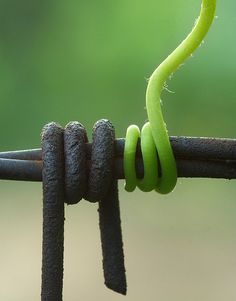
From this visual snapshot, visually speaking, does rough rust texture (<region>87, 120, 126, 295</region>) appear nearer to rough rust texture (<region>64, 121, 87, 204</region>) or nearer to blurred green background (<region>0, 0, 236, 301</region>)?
rough rust texture (<region>64, 121, 87, 204</region>)

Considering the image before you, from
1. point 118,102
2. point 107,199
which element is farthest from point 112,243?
point 118,102

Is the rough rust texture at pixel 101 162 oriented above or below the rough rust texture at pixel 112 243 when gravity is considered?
above

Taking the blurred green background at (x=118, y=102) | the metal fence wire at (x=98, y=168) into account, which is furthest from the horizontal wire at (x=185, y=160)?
the blurred green background at (x=118, y=102)

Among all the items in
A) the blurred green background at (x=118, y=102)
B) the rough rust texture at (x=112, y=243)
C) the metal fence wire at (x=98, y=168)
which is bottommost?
the rough rust texture at (x=112, y=243)

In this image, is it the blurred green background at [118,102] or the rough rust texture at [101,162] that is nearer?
the rough rust texture at [101,162]

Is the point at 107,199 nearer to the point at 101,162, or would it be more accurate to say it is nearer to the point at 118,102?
the point at 101,162

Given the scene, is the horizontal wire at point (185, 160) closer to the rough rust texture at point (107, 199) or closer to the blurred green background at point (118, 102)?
the rough rust texture at point (107, 199)

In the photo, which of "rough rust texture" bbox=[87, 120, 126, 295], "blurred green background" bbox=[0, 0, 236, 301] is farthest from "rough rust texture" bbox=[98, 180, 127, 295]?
"blurred green background" bbox=[0, 0, 236, 301]
